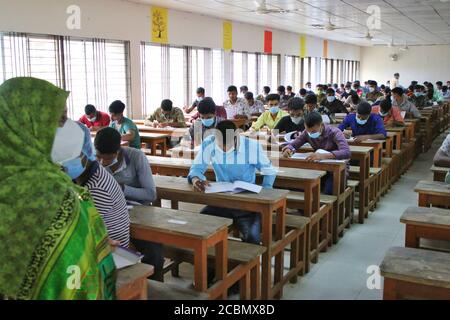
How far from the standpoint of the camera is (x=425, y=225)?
2785 millimetres

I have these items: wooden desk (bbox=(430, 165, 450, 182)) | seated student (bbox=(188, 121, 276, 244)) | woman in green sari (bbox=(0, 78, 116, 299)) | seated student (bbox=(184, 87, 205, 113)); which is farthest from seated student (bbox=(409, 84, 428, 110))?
woman in green sari (bbox=(0, 78, 116, 299))

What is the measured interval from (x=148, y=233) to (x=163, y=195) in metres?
0.84

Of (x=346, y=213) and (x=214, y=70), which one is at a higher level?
(x=214, y=70)

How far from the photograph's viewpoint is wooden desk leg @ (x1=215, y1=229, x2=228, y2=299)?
2547 mm

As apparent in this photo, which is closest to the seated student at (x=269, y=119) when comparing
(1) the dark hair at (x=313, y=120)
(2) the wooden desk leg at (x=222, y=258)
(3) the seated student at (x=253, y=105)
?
(1) the dark hair at (x=313, y=120)

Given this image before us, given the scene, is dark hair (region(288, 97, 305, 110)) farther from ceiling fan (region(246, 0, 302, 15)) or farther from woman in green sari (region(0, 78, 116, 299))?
woman in green sari (region(0, 78, 116, 299))

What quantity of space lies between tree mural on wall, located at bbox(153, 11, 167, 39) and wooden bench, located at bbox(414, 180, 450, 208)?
645 cm

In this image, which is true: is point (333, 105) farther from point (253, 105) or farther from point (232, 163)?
point (232, 163)

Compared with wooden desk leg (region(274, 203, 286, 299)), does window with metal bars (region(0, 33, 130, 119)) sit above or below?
above

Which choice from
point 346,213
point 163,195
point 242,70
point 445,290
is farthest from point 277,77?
point 445,290

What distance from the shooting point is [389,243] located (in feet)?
14.2

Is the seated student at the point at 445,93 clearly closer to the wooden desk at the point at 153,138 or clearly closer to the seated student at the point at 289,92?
Result: the seated student at the point at 289,92

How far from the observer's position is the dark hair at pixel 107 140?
108 inches
